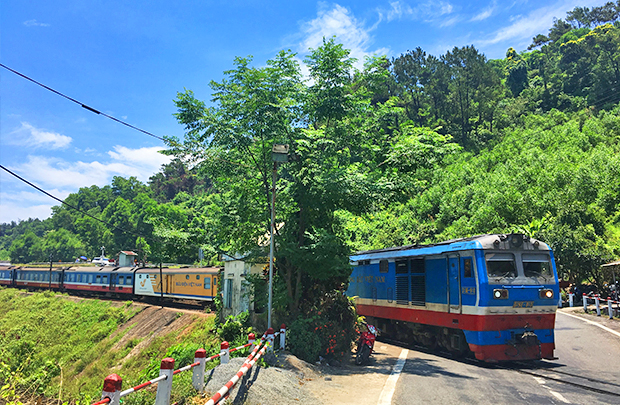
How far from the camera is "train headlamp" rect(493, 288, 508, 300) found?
449 inches

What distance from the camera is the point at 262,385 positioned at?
328 inches

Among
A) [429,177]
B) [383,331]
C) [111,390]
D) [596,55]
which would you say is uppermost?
[596,55]

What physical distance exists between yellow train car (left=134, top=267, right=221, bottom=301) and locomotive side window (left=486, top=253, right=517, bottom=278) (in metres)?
18.2

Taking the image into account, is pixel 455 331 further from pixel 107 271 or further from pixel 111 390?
pixel 107 271

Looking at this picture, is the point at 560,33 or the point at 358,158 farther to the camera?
the point at 560,33

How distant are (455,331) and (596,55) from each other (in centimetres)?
9500

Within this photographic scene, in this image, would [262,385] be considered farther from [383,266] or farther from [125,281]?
[125,281]

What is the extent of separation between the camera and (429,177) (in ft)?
168

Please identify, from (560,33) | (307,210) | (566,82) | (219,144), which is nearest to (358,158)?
(307,210)

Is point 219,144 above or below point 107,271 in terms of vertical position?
above

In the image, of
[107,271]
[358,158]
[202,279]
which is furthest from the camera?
[107,271]

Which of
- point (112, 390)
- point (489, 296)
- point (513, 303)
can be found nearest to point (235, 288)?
point (489, 296)

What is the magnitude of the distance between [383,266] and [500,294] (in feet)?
18.0

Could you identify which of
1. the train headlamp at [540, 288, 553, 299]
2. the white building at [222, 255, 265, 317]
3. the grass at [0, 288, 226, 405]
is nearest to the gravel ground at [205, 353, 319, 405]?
the grass at [0, 288, 226, 405]
